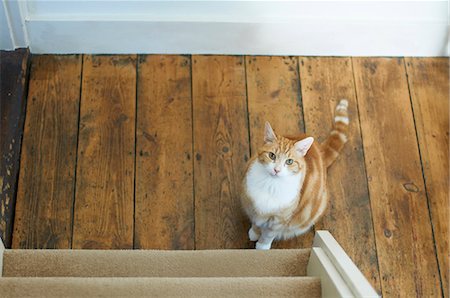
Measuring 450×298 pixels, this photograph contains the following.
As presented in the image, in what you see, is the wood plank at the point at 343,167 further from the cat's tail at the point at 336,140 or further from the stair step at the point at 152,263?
the stair step at the point at 152,263

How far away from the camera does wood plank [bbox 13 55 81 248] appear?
6.29 ft

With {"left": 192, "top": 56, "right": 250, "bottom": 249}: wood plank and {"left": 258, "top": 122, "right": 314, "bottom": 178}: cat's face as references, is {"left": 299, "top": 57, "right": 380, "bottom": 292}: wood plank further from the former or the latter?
{"left": 258, "top": 122, "right": 314, "bottom": 178}: cat's face

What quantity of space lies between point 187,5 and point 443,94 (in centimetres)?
102

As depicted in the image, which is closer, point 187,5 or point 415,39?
point 187,5

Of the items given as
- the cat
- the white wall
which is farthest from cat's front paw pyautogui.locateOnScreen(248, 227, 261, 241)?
the white wall

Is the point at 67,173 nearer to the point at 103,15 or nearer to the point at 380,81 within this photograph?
the point at 103,15

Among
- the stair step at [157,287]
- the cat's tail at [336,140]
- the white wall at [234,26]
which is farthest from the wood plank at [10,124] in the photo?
the cat's tail at [336,140]

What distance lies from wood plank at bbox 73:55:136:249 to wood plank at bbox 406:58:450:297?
1.02 meters

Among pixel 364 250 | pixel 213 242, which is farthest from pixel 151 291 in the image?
pixel 364 250

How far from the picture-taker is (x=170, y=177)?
2.04 meters

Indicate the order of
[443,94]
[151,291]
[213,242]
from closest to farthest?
[151,291], [213,242], [443,94]

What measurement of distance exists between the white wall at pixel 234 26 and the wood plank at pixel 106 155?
103mm

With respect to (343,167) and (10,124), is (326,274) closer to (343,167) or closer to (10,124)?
(343,167)

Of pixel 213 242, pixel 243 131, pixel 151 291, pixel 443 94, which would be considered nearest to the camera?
pixel 151 291
